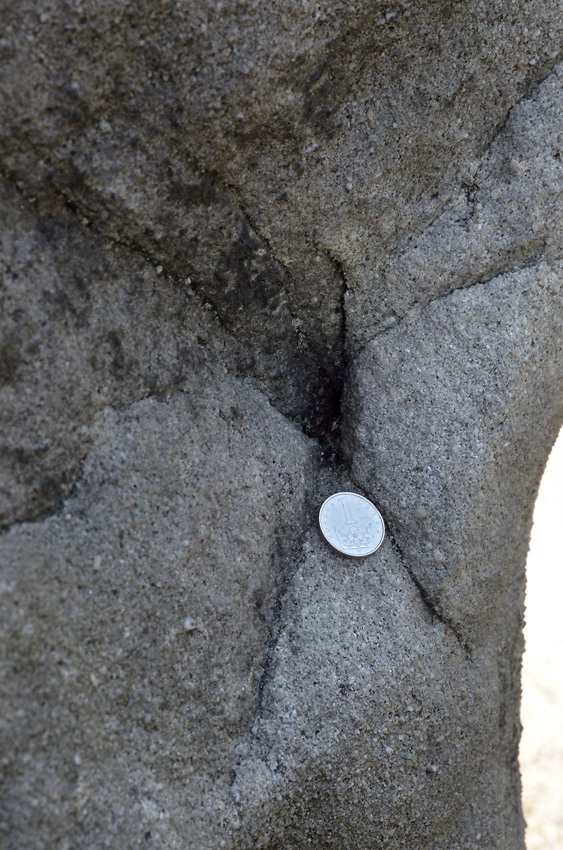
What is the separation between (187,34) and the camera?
3.21 feet

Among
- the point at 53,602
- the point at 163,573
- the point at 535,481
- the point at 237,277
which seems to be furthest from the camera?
the point at 535,481

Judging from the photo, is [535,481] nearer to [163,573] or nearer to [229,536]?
[229,536]

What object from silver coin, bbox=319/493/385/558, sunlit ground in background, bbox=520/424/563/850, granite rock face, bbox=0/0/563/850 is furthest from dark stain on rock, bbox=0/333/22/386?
sunlit ground in background, bbox=520/424/563/850

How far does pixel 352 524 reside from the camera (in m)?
1.32

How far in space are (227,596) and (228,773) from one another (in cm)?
27

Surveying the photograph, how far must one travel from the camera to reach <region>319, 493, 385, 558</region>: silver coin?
1.31 metres

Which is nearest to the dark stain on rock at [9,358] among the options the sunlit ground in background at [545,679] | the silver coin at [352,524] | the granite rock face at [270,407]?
the granite rock face at [270,407]

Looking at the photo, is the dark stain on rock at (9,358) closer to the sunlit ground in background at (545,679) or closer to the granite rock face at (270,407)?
the granite rock face at (270,407)

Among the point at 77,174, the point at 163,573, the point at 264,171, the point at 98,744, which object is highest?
the point at 77,174

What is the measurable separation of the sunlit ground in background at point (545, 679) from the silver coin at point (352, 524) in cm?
146

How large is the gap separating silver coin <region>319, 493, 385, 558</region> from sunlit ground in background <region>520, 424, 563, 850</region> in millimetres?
1458

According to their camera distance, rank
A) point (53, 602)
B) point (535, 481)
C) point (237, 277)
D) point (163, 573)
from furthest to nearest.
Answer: point (535, 481)
point (237, 277)
point (163, 573)
point (53, 602)

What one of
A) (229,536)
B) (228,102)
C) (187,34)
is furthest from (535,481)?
(187,34)

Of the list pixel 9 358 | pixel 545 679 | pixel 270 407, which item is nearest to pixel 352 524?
pixel 270 407
